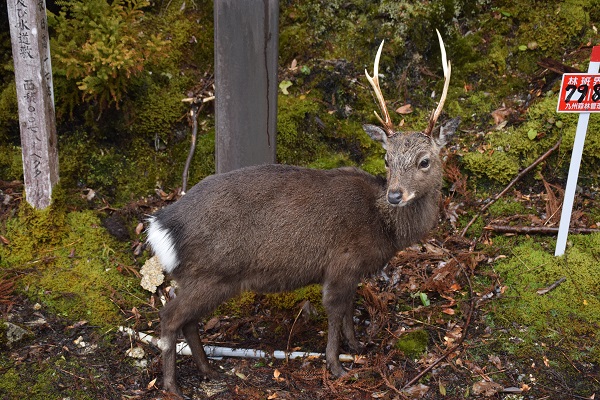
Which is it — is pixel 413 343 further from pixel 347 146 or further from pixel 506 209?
pixel 347 146

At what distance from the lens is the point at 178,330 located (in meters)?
5.00

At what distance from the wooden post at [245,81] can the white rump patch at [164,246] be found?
119cm

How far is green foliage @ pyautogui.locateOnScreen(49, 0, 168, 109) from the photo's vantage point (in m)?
6.34

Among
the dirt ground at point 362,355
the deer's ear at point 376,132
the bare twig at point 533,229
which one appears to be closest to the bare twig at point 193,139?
the dirt ground at point 362,355

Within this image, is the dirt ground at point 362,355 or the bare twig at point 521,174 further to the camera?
the bare twig at point 521,174

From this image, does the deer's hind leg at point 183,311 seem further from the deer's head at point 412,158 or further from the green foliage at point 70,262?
the deer's head at point 412,158

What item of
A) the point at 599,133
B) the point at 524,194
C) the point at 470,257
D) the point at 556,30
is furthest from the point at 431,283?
the point at 556,30

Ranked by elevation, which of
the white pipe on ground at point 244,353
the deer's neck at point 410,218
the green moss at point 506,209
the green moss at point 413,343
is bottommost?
the white pipe on ground at point 244,353

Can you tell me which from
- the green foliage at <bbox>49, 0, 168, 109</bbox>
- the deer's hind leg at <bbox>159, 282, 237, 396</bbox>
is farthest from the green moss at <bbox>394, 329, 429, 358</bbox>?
the green foliage at <bbox>49, 0, 168, 109</bbox>

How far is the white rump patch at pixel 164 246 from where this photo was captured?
4863 millimetres

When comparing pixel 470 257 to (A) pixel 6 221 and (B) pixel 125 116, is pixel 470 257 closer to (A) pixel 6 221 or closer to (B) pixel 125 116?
(B) pixel 125 116

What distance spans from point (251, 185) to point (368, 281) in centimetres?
209

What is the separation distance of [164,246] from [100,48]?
2634 mm

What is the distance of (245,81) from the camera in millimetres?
5598
